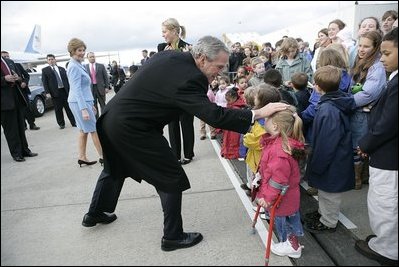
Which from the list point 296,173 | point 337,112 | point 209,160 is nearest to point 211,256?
point 296,173

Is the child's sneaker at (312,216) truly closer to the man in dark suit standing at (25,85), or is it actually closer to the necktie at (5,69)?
the man in dark suit standing at (25,85)

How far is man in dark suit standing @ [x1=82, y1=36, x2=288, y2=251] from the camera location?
2359mm

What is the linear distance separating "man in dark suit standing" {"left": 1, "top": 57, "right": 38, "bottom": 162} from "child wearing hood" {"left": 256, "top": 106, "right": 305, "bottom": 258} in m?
4.83

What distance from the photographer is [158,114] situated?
2.49m

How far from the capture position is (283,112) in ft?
8.21

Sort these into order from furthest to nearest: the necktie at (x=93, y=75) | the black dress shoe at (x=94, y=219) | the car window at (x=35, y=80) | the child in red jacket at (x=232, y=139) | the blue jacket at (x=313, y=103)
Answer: the car window at (x=35, y=80)
the necktie at (x=93, y=75)
the child in red jacket at (x=232, y=139)
the blue jacket at (x=313, y=103)
the black dress shoe at (x=94, y=219)

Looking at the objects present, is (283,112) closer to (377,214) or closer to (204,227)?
(377,214)

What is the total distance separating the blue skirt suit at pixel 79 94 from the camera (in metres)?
4.75

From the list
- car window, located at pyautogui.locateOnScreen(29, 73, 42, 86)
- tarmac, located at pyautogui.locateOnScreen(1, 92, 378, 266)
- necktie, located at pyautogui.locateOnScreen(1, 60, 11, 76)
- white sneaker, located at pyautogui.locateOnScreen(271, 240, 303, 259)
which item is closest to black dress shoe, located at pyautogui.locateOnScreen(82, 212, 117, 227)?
tarmac, located at pyautogui.locateOnScreen(1, 92, 378, 266)

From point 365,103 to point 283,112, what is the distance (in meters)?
1.28

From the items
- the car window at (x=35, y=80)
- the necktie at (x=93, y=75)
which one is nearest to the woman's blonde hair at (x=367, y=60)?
the necktie at (x=93, y=75)

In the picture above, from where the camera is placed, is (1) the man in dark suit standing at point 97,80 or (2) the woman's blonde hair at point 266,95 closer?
(2) the woman's blonde hair at point 266,95

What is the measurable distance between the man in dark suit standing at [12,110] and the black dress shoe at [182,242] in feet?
13.8

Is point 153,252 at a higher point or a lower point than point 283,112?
lower
